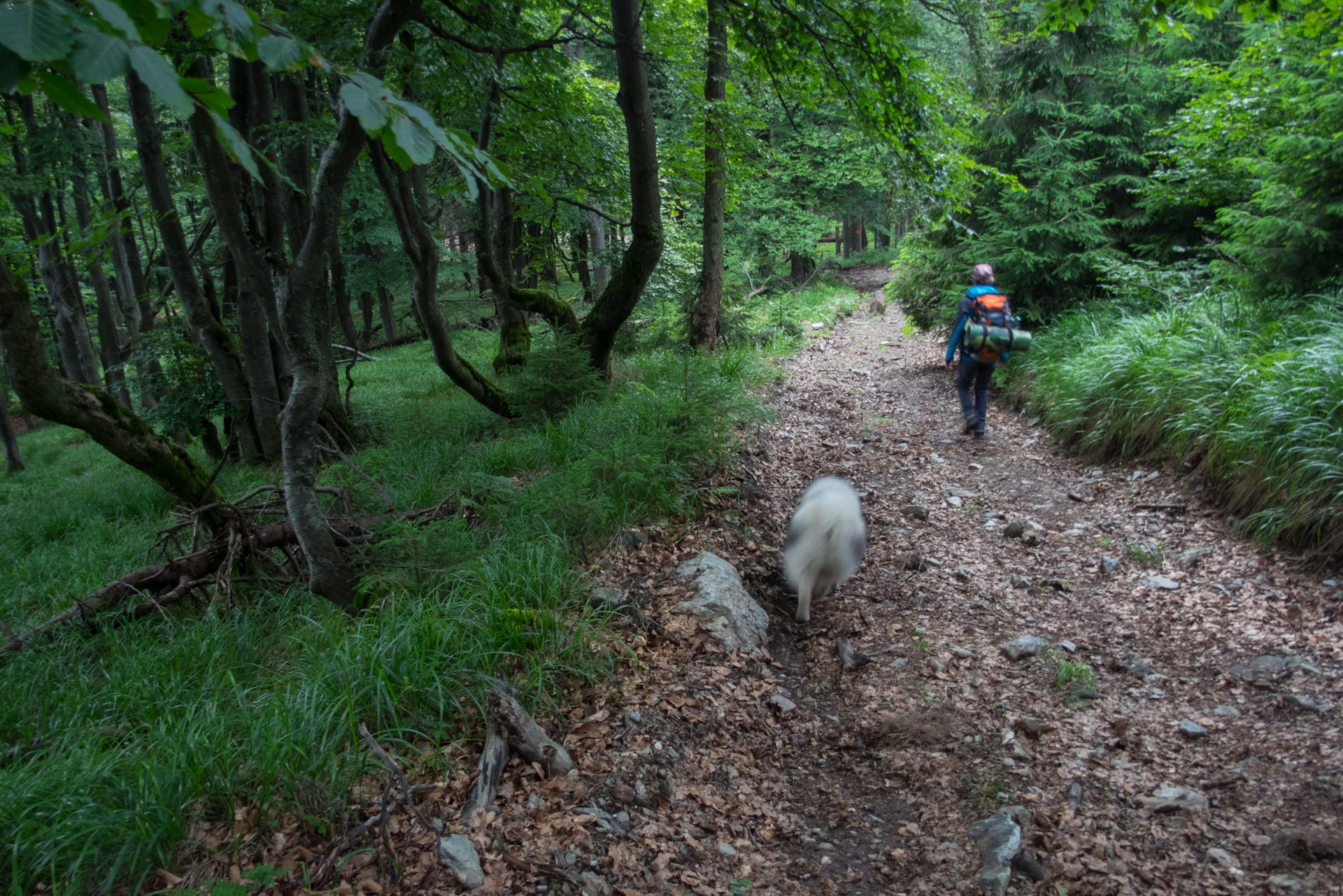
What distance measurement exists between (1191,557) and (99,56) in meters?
6.12

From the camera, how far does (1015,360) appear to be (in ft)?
30.5

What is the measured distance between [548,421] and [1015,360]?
6.93 m

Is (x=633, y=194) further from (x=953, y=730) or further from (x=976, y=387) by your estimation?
(x=953, y=730)

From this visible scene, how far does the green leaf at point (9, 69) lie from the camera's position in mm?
1119

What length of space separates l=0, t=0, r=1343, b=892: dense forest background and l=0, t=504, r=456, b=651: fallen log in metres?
0.03

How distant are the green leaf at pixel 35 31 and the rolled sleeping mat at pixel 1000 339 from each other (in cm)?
824

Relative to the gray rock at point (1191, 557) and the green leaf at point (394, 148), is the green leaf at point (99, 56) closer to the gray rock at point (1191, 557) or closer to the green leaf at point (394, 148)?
the green leaf at point (394, 148)

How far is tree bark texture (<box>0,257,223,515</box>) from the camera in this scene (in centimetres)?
425

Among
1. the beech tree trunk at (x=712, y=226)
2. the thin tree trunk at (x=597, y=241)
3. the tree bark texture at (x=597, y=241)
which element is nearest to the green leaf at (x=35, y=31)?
the beech tree trunk at (x=712, y=226)

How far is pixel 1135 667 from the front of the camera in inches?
145

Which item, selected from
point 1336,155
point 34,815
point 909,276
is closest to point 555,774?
point 34,815

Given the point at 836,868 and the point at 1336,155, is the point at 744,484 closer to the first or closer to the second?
the point at 836,868

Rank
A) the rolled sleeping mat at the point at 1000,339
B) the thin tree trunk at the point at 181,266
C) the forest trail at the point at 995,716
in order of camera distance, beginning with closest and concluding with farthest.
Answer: the forest trail at the point at 995,716, the thin tree trunk at the point at 181,266, the rolled sleeping mat at the point at 1000,339

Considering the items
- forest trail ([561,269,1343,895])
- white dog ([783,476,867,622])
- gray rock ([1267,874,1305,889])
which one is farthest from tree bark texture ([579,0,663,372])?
gray rock ([1267,874,1305,889])
